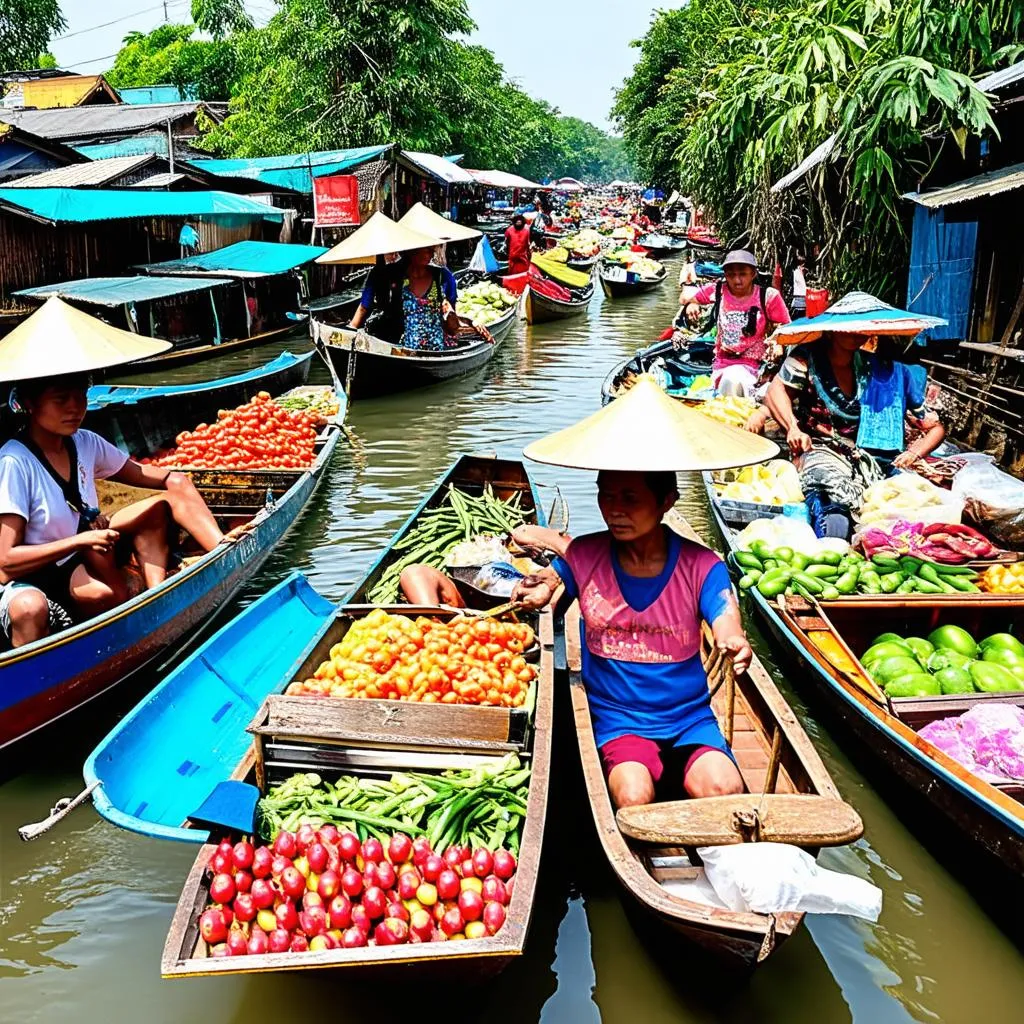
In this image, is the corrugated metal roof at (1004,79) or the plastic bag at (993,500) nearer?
the plastic bag at (993,500)

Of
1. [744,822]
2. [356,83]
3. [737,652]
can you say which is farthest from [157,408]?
[356,83]

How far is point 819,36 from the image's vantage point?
9.40 m

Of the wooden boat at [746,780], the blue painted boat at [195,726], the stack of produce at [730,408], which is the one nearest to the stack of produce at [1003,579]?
the wooden boat at [746,780]

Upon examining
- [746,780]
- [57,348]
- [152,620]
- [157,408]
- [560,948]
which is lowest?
[560,948]

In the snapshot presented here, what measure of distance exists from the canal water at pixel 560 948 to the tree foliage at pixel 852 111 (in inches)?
216

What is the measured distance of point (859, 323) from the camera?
19.9 ft

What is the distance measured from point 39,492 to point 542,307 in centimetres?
1637

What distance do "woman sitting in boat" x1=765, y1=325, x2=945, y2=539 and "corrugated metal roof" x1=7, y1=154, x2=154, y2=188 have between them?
48.3ft

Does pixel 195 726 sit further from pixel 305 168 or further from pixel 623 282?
pixel 623 282

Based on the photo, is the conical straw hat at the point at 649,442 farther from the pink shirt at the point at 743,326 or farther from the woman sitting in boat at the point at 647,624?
the pink shirt at the point at 743,326

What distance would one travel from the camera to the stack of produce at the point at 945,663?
437cm

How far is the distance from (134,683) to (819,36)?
8.85 meters

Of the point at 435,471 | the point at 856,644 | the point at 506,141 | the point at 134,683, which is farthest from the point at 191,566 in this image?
the point at 506,141

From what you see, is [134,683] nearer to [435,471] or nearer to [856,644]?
[856,644]
